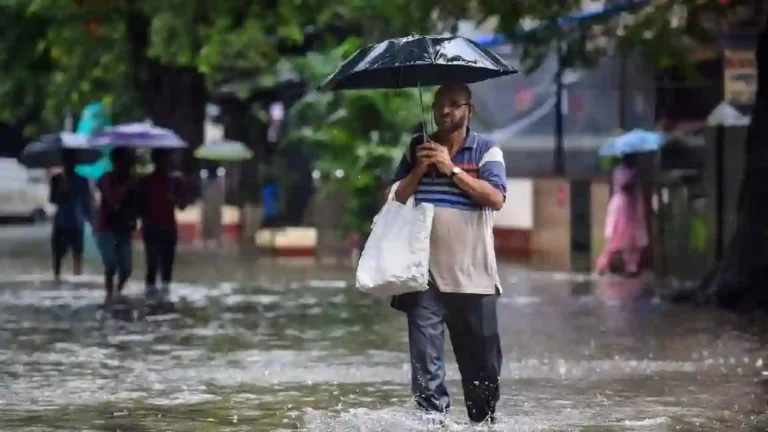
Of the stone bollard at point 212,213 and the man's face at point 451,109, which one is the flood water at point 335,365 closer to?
the man's face at point 451,109

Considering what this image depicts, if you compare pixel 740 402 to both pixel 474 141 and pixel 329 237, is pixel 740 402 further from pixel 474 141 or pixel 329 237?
pixel 329 237

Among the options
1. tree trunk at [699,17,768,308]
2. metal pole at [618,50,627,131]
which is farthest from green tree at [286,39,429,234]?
tree trunk at [699,17,768,308]

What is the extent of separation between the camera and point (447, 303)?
27.8ft

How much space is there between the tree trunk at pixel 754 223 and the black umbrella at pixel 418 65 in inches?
333

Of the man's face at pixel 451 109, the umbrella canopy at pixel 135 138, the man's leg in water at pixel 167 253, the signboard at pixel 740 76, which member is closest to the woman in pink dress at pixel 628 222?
the signboard at pixel 740 76

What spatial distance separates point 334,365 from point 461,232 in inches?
149

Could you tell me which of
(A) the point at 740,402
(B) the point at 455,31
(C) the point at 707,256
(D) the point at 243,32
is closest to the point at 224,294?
(B) the point at 455,31

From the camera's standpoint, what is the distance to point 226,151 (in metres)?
38.1

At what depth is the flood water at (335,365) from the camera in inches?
364

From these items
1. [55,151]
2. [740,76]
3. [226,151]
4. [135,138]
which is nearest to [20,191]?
[226,151]

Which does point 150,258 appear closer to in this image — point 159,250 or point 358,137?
point 159,250

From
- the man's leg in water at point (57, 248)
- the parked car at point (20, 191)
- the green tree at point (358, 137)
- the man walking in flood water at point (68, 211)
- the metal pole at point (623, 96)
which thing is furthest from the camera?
the parked car at point (20, 191)

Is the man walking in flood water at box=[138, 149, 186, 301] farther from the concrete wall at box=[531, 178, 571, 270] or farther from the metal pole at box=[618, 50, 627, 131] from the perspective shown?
the metal pole at box=[618, 50, 627, 131]

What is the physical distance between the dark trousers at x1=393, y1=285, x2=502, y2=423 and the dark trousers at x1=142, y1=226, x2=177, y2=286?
10770mm
